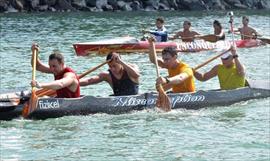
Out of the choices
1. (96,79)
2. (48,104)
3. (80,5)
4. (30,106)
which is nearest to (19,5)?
(80,5)

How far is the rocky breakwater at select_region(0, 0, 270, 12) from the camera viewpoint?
56781 millimetres

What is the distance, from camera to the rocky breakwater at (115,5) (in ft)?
186

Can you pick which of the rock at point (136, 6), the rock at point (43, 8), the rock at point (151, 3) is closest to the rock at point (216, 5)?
the rock at point (151, 3)

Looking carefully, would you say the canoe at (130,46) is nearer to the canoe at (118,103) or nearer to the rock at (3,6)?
the canoe at (118,103)

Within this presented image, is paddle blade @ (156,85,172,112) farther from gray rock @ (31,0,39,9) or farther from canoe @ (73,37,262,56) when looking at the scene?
gray rock @ (31,0,39,9)

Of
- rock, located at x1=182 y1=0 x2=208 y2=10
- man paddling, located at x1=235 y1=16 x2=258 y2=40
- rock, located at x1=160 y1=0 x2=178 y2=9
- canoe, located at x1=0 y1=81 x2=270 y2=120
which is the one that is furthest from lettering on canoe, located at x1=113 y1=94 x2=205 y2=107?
rock, located at x1=182 y1=0 x2=208 y2=10

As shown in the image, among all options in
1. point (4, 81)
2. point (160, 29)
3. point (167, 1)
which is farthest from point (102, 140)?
point (167, 1)

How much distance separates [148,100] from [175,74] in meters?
0.69

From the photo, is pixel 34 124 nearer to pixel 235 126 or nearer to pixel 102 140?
pixel 102 140

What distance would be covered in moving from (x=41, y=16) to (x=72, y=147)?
40.3 m

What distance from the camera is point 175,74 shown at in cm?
1398

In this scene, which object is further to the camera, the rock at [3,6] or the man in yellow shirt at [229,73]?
the rock at [3,6]

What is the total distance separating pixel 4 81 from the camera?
19.0 m

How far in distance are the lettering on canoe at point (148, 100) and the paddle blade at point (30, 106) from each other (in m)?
1.49
